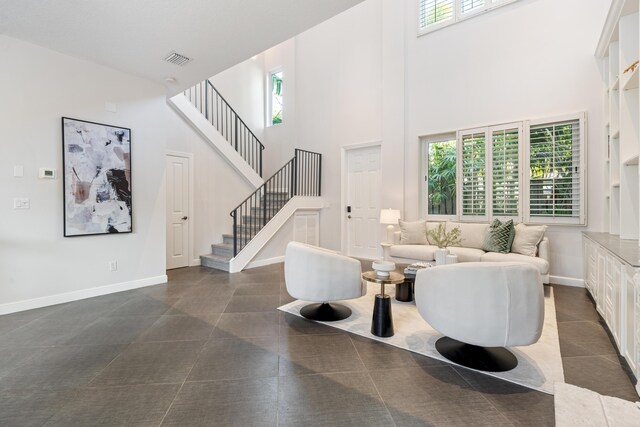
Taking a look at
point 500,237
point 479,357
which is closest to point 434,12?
point 500,237

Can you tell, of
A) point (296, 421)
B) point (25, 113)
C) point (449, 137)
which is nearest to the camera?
point (296, 421)

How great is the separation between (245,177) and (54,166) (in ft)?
11.2

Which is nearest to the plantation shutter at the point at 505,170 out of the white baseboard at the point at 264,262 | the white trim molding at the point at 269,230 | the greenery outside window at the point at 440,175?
the greenery outside window at the point at 440,175

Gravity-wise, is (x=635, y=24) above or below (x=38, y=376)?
above

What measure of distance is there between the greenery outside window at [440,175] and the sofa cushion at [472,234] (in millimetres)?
550

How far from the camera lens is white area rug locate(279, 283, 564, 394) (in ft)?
6.69

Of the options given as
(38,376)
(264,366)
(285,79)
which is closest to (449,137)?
(285,79)

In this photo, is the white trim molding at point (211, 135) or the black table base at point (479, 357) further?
the white trim molding at point (211, 135)

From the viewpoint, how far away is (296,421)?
162cm

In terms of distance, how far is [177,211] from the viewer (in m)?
5.48

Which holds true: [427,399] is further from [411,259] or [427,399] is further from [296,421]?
[411,259]

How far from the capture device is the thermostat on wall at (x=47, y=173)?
11.1 ft

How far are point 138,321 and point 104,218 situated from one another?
1648 mm

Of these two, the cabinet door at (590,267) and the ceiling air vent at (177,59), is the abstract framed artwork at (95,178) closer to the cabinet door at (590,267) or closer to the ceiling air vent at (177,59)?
the ceiling air vent at (177,59)
